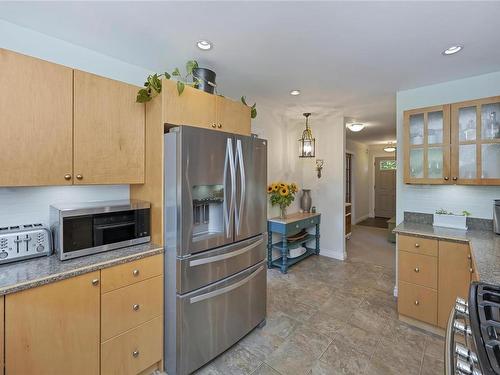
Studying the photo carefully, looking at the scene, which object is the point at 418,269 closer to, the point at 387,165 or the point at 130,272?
the point at 130,272

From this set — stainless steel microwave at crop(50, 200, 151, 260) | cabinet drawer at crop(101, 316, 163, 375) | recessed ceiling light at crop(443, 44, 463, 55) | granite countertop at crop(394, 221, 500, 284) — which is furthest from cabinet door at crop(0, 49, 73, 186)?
recessed ceiling light at crop(443, 44, 463, 55)

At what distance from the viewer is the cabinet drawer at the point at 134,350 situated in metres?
1.53

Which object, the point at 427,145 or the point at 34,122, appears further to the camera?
the point at 427,145

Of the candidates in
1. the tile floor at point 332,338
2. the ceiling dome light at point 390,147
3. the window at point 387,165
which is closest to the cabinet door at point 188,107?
the tile floor at point 332,338

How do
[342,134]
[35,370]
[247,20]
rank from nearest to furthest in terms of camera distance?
[35,370] → [247,20] → [342,134]

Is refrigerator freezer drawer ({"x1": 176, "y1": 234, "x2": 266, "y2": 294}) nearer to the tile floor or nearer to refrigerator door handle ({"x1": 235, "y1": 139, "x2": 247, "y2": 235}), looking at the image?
refrigerator door handle ({"x1": 235, "y1": 139, "x2": 247, "y2": 235})

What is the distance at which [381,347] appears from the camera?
203cm

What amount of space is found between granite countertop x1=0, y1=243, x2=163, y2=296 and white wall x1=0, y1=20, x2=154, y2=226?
1.34 ft

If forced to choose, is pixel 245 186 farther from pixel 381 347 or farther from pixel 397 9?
pixel 381 347

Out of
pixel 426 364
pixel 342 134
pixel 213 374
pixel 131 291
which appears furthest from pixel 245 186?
pixel 342 134

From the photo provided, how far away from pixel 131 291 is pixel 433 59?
3.13 metres

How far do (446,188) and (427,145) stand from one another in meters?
0.56

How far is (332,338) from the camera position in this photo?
2154 mm

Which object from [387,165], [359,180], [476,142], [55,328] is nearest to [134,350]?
[55,328]
